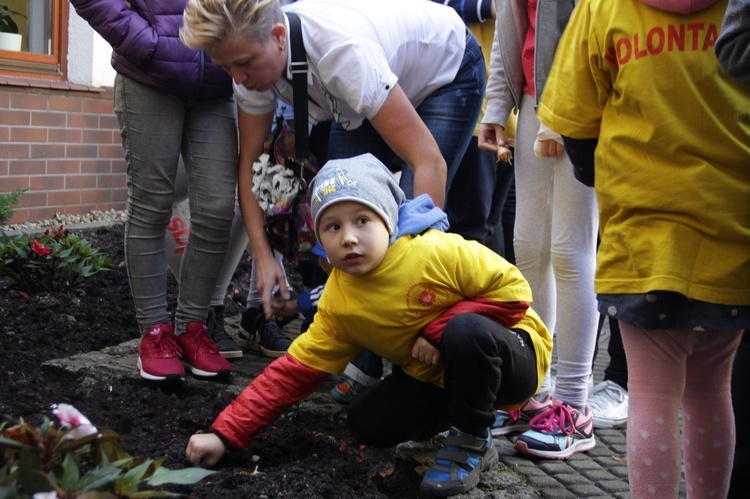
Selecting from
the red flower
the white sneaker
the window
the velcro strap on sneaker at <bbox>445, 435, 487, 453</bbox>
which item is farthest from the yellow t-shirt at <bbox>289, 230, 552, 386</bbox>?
the window

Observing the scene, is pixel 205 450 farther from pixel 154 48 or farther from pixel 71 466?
pixel 154 48

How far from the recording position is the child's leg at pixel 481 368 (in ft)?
8.37

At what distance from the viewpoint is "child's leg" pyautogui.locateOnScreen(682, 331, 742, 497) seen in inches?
91.6

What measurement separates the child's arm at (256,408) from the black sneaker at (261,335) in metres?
1.30

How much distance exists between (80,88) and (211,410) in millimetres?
3963

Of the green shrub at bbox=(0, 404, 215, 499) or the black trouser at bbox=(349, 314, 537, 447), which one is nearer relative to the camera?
the green shrub at bbox=(0, 404, 215, 499)

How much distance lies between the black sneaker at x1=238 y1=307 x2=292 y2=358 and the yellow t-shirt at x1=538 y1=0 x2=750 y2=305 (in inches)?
83.8

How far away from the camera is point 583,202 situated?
3.21 m

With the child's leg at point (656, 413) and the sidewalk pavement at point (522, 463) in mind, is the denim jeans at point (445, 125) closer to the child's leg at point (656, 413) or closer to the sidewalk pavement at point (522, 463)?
the sidewalk pavement at point (522, 463)

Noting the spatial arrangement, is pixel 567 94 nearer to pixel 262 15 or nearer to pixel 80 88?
pixel 262 15

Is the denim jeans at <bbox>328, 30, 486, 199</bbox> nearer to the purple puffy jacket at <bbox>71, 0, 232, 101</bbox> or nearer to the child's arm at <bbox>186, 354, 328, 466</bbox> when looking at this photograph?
the purple puffy jacket at <bbox>71, 0, 232, 101</bbox>

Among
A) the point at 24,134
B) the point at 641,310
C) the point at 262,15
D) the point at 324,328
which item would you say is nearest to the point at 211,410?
the point at 324,328

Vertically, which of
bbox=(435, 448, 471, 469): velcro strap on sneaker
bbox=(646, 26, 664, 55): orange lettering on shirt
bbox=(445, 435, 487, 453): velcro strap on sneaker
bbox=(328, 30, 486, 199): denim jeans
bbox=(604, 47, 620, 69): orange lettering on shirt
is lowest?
bbox=(435, 448, 471, 469): velcro strap on sneaker

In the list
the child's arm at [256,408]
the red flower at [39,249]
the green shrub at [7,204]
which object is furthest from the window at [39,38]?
the child's arm at [256,408]
